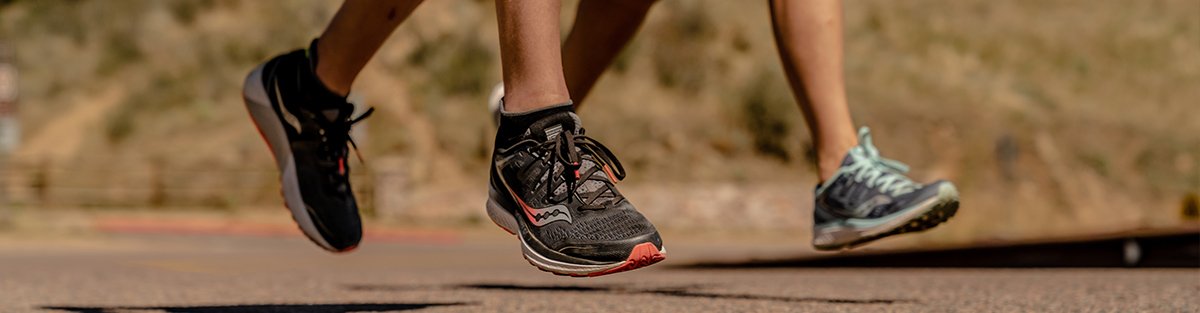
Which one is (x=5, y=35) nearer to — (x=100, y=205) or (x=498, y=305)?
(x=100, y=205)

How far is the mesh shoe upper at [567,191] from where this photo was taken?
267cm

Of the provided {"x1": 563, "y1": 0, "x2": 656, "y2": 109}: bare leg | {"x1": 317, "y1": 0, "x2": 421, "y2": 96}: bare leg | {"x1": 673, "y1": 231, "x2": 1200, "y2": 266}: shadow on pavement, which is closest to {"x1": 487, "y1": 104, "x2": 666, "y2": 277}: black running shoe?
{"x1": 317, "y1": 0, "x2": 421, "y2": 96}: bare leg

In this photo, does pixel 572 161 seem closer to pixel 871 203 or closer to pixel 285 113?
pixel 871 203

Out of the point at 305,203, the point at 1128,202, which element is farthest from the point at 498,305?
the point at 1128,202

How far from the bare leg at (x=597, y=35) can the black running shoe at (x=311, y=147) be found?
0.63 meters

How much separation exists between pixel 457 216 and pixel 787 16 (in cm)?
1877

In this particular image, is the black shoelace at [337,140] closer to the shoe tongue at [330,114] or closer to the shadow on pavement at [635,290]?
the shoe tongue at [330,114]

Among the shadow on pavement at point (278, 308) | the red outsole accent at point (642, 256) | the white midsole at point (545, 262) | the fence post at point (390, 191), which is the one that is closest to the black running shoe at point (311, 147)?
the shadow on pavement at point (278, 308)

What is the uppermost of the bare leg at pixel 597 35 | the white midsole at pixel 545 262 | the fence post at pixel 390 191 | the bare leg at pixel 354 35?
the fence post at pixel 390 191

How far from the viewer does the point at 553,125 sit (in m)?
2.77

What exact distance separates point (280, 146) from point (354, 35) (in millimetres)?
321

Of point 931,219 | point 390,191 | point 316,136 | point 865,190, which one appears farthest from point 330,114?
point 390,191

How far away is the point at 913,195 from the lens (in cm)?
316

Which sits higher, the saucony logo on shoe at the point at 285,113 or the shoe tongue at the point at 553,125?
the saucony logo on shoe at the point at 285,113
